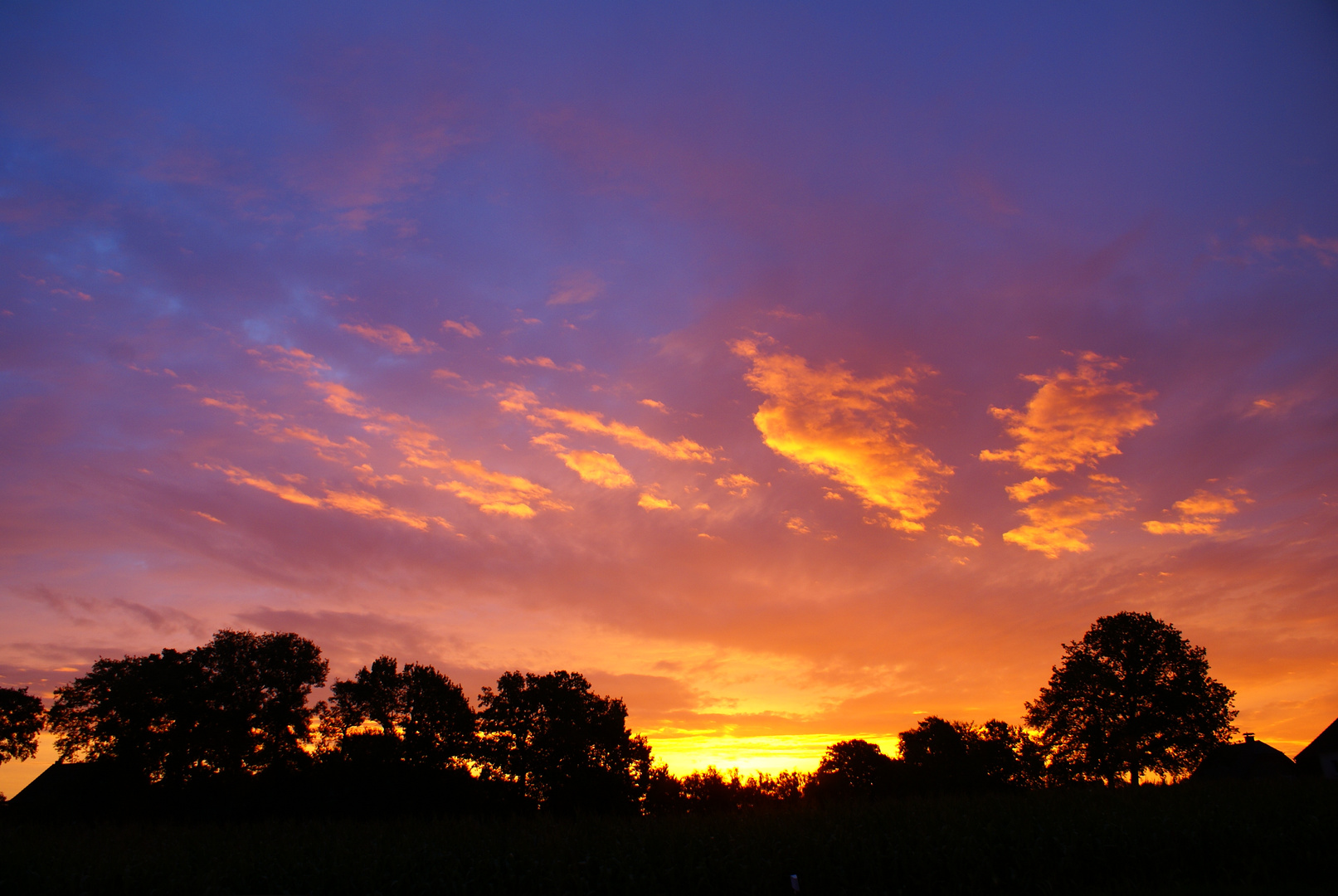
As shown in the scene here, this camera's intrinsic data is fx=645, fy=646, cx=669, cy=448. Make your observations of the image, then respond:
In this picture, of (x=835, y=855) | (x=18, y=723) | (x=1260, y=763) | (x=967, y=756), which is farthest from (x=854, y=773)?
(x=18, y=723)

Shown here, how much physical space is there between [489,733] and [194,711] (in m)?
22.9

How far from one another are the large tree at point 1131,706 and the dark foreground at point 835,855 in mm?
23106

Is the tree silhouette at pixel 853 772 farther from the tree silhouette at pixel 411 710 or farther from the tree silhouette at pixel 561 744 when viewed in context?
the tree silhouette at pixel 411 710

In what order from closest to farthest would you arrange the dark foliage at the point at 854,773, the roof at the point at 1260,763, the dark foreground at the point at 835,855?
the dark foreground at the point at 835,855 < the dark foliage at the point at 854,773 < the roof at the point at 1260,763

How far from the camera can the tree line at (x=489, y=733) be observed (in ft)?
158

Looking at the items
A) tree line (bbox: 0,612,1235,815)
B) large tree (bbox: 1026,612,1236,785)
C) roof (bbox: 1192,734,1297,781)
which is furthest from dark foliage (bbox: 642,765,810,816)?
roof (bbox: 1192,734,1297,781)

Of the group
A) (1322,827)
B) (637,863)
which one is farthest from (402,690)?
(1322,827)

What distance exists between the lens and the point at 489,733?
2285 inches

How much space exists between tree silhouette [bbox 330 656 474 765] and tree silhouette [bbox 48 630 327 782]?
3389 mm

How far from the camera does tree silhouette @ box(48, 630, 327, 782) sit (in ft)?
161

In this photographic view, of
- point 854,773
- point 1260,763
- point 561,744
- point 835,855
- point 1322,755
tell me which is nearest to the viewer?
point 835,855

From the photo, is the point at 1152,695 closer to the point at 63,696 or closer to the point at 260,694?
the point at 260,694

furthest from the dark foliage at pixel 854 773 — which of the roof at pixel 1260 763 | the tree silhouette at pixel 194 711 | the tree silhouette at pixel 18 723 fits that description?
the tree silhouette at pixel 18 723

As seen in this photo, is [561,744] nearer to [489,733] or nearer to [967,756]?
[489,733]
